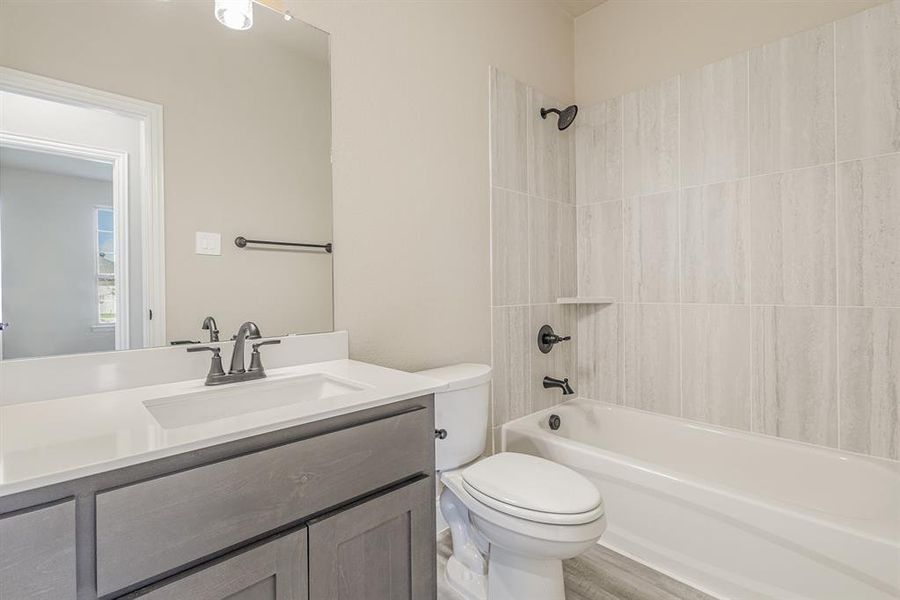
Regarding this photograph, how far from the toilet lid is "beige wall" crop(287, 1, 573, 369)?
530 mm

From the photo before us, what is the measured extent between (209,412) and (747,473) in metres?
2.19

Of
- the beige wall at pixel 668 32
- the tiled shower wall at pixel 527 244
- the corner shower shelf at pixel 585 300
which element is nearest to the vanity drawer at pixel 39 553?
the tiled shower wall at pixel 527 244

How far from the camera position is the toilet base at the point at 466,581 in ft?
4.97

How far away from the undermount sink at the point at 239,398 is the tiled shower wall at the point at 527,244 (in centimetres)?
100

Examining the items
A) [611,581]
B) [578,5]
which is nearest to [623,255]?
[578,5]

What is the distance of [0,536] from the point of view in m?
0.57

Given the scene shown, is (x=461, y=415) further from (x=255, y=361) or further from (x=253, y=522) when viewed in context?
(x=253, y=522)

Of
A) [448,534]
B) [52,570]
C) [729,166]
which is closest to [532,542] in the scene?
[448,534]

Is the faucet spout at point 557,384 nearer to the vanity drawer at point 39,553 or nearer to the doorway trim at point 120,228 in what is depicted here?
the doorway trim at point 120,228

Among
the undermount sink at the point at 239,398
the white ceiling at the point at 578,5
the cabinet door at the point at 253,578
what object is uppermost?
the white ceiling at the point at 578,5

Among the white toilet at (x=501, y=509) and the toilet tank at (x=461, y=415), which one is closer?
the white toilet at (x=501, y=509)

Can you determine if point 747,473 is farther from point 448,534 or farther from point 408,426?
point 408,426

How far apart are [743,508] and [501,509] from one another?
0.85 m

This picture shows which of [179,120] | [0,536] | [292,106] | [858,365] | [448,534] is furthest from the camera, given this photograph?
[448,534]
